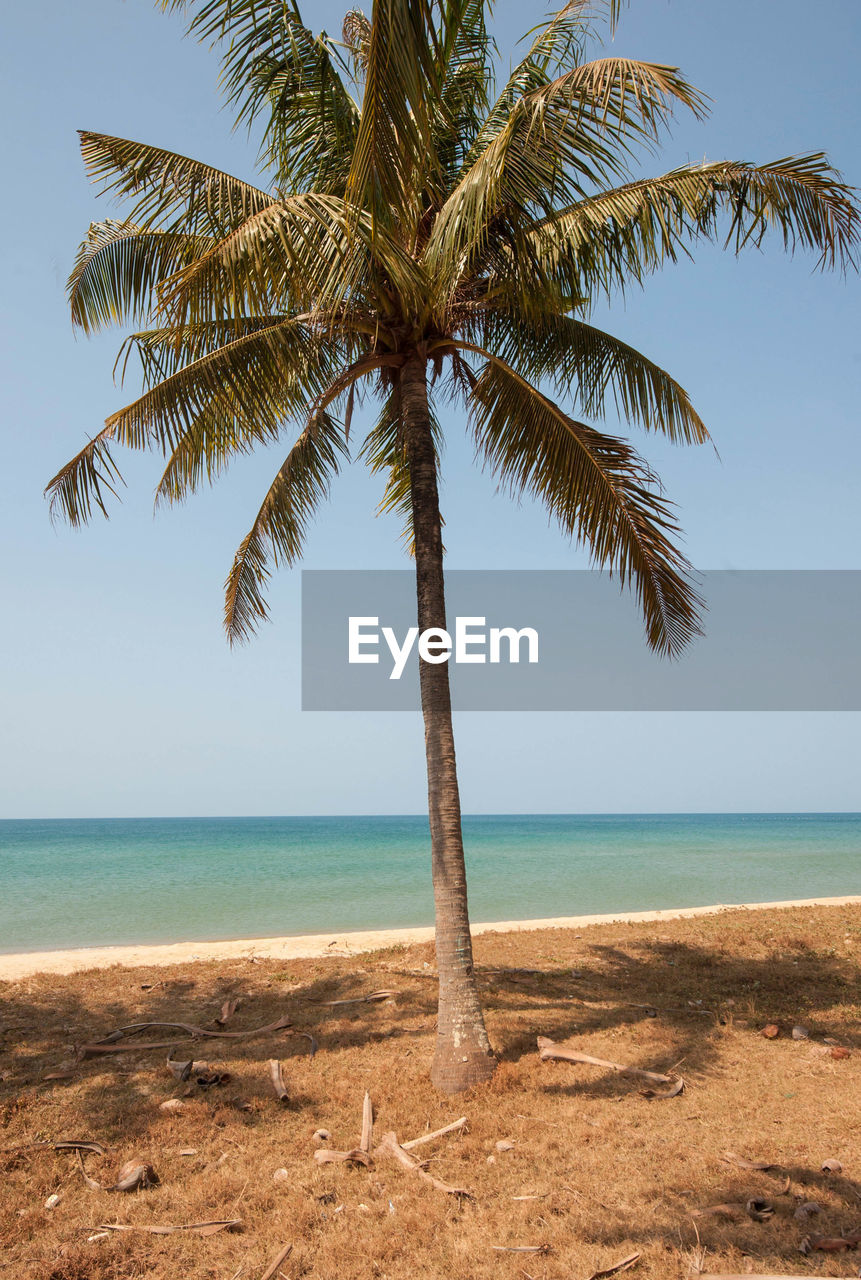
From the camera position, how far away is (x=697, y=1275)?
3205mm

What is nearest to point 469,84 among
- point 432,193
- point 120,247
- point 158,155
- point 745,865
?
point 432,193

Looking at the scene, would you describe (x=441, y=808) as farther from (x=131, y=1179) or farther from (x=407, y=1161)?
(x=131, y=1179)

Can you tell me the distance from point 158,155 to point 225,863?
37169 mm

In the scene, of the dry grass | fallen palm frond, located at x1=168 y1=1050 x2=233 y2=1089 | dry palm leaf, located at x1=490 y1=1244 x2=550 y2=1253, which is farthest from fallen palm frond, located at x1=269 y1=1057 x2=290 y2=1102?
dry palm leaf, located at x1=490 y1=1244 x2=550 y2=1253

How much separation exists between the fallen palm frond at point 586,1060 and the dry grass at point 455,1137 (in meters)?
0.10

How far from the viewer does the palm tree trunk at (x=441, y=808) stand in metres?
5.77

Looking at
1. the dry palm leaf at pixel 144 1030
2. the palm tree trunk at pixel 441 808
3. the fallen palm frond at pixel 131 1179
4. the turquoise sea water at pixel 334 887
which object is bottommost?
the turquoise sea water at pixel 334 887

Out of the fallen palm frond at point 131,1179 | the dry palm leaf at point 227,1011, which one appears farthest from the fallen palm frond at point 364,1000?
the fallen palm frond at point 131,1179

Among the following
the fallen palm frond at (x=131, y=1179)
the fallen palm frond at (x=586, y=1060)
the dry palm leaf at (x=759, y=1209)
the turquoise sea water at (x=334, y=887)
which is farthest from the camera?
the turquoise sea water at (x=334, y=887)

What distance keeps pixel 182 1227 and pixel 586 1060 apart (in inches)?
127

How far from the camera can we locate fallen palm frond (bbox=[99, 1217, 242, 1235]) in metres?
3.85

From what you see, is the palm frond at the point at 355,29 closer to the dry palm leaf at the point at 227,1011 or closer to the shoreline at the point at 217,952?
the dry palm leaf at the point at 227,1011

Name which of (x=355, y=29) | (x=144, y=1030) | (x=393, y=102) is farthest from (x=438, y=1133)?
(x=355, y=29)

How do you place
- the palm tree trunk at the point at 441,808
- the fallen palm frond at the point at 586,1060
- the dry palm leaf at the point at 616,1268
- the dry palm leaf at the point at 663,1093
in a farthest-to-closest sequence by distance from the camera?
the palm tree trunk at the point at 441,808
the fallen palm frond at the point at 586,1060
the dry palm leaf at the point at 663,1093
the dry palm leaf at the point at 616,1268
